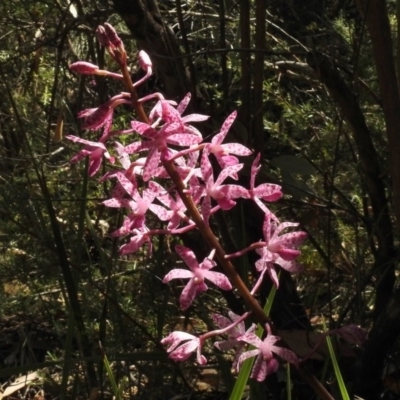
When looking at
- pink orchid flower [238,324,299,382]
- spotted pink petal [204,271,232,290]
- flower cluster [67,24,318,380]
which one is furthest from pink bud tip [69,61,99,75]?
pink orchid flower [238,324,299,382]

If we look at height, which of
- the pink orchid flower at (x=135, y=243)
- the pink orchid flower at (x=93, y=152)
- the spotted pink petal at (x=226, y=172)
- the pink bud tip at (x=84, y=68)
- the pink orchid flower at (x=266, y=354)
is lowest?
the pink orchid flower at (x=266, y=354)

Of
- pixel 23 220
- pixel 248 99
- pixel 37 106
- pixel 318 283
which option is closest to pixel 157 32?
pixel 248 99

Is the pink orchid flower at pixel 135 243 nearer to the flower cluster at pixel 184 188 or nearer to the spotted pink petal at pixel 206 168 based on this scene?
the flower cluster at pixel 184 188

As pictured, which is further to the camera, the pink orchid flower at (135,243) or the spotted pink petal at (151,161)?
the pink orchid flower at (135,243)

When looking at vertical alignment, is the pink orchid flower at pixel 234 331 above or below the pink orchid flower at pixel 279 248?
below

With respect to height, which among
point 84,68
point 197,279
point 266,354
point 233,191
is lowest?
point 266,354

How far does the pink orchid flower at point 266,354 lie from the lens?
1363mm

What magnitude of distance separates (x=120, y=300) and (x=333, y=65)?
1.00m

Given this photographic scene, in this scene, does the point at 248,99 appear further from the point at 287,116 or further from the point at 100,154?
the point at 100,154

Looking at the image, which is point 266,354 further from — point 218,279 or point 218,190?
point 218,190

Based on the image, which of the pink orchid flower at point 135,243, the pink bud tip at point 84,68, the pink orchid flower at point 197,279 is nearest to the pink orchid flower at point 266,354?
the pink orchid flower at point 197,279

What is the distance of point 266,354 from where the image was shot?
4.51 ft

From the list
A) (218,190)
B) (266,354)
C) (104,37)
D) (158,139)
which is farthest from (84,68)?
(266,354)

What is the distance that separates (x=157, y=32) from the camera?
2.48 metres
